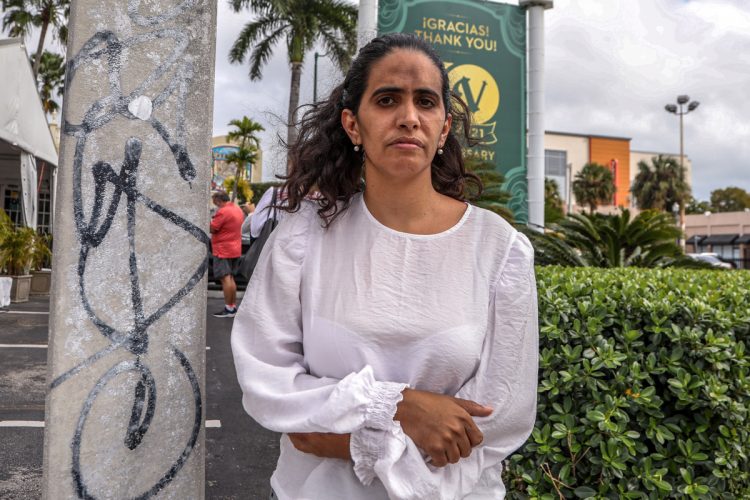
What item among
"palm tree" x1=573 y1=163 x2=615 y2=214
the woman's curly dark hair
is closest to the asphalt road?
the woman's curly dark hair

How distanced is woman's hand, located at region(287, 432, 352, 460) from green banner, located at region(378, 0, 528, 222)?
329 inches

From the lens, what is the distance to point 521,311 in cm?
143

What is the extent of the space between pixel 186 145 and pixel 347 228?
0.59 metres

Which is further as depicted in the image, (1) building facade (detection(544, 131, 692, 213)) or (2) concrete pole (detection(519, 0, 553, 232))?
(1) building facade (detection(544, 131, 692, 213))

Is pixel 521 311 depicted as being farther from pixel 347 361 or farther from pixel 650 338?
pixel 650 338

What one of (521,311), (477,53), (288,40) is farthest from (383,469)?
(288,40)

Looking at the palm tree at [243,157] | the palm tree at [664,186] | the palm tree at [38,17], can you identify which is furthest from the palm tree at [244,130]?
the palm tree at [664,186]

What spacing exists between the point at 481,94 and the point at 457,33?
3.24 feet

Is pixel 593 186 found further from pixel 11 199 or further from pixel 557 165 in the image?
pixel 11 199

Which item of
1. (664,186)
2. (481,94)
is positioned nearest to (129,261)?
(481,94)

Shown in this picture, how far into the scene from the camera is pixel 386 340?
4.49ft

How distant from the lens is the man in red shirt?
9.60m

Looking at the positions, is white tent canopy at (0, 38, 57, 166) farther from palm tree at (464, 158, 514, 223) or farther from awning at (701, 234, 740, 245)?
awning at (701, 234, 740, 245)

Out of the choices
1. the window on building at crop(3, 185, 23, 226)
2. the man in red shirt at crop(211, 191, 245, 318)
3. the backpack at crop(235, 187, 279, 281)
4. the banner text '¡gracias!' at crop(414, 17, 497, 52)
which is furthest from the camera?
the window on building at crop(3, 185, 23, 226)
